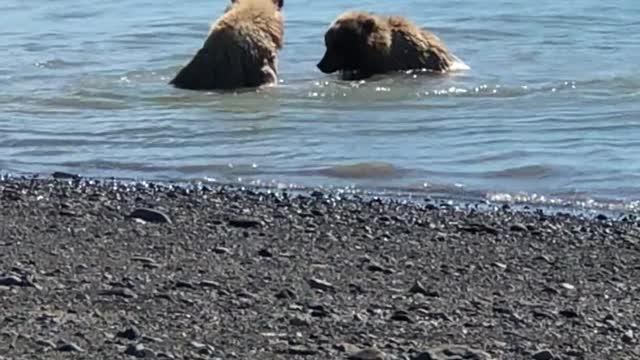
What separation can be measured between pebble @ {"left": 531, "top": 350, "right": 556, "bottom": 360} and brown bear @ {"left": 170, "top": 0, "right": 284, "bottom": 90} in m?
7.68

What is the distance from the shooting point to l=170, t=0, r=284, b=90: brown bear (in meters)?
13.5

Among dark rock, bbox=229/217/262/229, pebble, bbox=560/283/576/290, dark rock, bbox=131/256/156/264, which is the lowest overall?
pebble, bbox=560/283/576/290

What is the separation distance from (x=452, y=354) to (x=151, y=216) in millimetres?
3009

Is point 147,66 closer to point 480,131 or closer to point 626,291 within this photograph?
point 480,131

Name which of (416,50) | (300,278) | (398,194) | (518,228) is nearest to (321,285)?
(300,278)

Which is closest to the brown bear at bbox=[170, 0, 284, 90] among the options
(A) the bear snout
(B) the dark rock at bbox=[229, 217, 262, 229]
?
(A) the bear snout

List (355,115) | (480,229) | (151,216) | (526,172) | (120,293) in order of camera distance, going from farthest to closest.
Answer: (355,115)
(526,172)
(151,216)
(480,229)
(120,293)

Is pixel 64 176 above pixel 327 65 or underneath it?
underneath

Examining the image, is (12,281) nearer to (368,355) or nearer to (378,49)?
(368,355)

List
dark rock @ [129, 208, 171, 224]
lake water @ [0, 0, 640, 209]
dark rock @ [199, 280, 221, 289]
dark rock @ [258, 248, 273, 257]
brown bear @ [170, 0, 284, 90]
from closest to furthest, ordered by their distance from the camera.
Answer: dark rock @ [199, 280, 221, 289] → dark rock @ [258, 248, 273, 257] → dark rock @ [129, 208, 171, 224] → lake water @ [0, 0, 640, 209] → brown bear @ [170, 0, 284, 90]

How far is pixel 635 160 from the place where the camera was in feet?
34.0

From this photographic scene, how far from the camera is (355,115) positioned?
12.4 meters

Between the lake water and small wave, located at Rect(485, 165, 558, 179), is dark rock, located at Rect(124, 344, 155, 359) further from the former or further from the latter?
small wave, located at Rect(485, 165, 558, 179)

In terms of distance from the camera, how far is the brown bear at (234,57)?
44.2 ft
